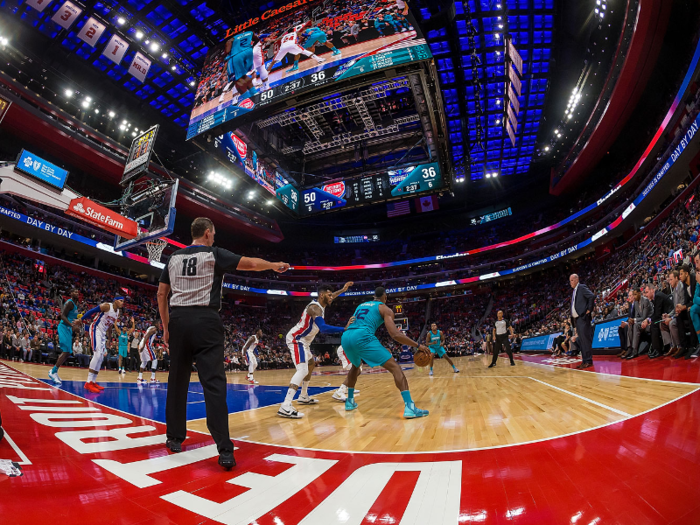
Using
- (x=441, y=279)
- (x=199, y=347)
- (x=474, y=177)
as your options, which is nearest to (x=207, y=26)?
(x=199, y=347)

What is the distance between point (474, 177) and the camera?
95.5 feet

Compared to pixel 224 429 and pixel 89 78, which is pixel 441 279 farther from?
pixel 224 429

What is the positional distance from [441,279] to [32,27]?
3473 centimetres

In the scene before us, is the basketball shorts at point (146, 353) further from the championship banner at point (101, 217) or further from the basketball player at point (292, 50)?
the basketball player at point (292, 50)

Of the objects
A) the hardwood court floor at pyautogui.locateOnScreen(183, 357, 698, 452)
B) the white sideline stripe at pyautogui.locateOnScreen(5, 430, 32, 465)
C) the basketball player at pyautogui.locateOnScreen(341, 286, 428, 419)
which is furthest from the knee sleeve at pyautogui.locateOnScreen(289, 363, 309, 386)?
the white sideline stripe at pyautogui.locateOnScreen(5, 430, 32, 465)

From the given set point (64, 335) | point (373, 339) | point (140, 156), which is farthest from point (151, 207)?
point (373, 339)

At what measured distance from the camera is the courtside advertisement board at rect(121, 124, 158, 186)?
11055mm

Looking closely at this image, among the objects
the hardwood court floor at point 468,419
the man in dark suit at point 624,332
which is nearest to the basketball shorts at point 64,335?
the hardwood court floor at point 468,419

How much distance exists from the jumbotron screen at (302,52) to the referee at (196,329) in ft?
26.3

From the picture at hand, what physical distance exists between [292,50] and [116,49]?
362 inches

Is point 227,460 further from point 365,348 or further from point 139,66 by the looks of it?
point 139,66

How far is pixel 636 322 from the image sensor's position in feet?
27.2

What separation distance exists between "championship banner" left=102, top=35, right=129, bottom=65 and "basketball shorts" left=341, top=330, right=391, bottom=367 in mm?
15797

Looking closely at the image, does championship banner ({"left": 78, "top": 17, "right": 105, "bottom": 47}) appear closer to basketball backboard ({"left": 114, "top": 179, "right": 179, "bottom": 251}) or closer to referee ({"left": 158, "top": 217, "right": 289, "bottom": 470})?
basketball backboard ({"left": 114, "top": 179, "right": 179, "bottom": 251})
